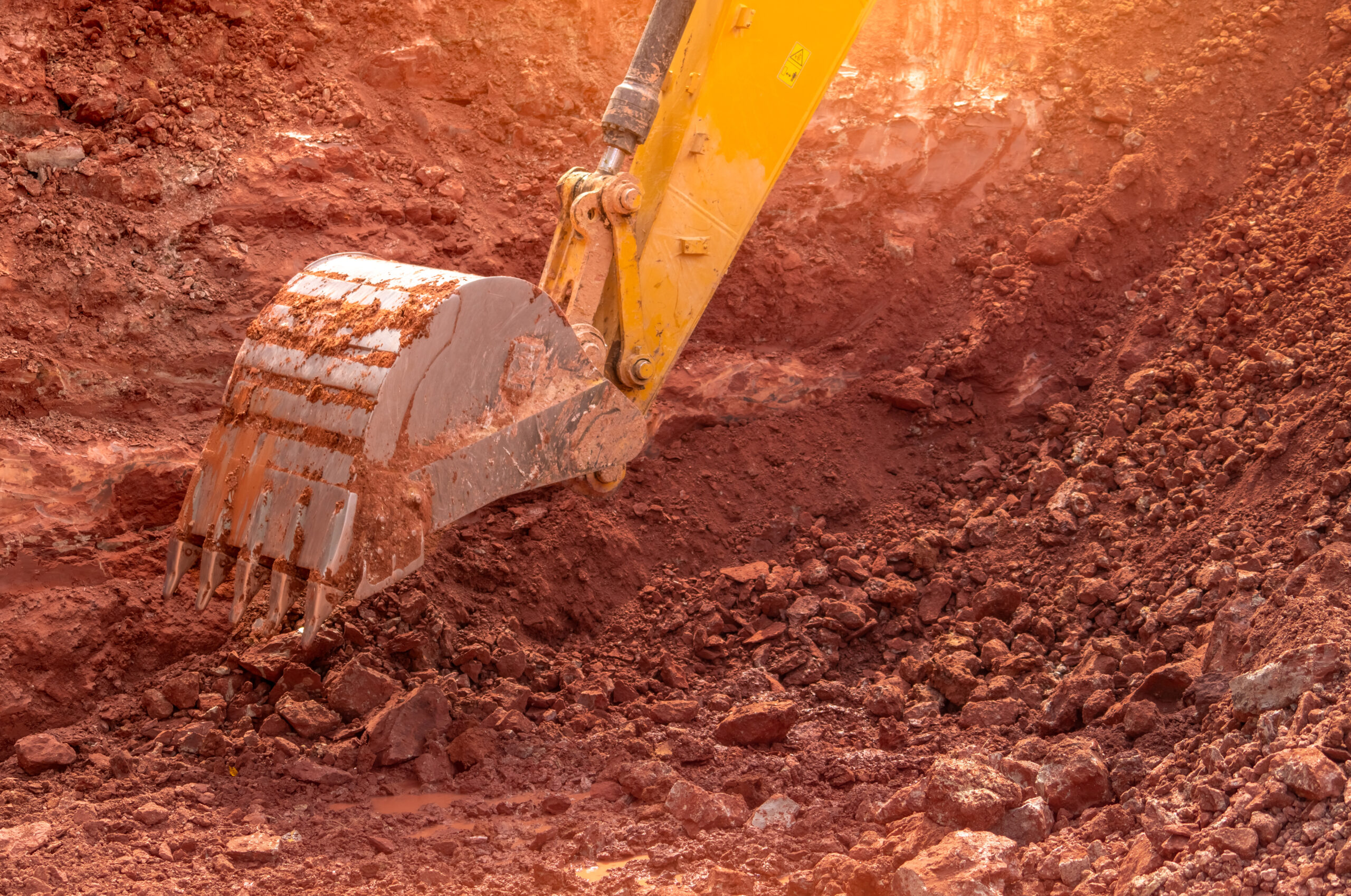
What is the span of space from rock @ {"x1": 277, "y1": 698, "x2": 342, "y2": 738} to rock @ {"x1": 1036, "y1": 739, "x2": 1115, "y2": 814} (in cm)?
233

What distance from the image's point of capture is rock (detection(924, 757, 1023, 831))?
10.5 ft

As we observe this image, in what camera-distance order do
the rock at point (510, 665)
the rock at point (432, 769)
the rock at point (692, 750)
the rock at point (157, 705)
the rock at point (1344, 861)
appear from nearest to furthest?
1. the rock at point (1344, 861)
2. the rock at point (432, 769)
3. the rock at point (692, 750)
4. the rock at point (157, 705)
5. the rock at point (510, 665)

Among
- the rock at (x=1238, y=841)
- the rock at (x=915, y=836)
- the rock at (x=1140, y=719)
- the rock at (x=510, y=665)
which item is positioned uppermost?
the rock at (x=1140, y=719)

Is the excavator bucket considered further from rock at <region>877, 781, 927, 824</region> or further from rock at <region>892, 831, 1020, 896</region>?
rock at <region>892, 831, 1020, 896</region>

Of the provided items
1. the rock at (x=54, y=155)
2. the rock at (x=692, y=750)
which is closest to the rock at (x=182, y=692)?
the rock at (x=692, y=750)

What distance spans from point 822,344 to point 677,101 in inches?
96.4

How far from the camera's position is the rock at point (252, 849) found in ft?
10.9

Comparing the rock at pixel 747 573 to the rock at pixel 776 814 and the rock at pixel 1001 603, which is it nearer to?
the rock at pixel 1001 603

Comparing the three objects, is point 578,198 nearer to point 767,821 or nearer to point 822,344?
point 767,821

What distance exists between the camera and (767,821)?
354 cm

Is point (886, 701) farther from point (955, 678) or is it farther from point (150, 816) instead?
point (150, 816)

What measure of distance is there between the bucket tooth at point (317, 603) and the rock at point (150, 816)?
80 cm

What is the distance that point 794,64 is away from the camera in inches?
166

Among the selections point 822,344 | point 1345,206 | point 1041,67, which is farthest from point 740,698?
point 1041,67
